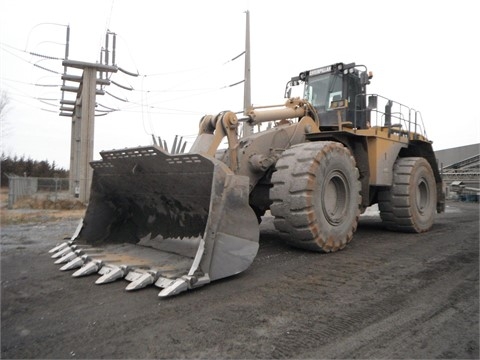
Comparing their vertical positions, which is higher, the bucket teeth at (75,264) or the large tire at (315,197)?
the large tire at (315,197)

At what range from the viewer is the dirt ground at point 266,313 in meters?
2.67

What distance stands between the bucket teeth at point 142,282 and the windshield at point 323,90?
5.18 m

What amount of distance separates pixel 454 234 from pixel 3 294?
7891 mm

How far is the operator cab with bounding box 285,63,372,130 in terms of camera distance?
24.6 feet

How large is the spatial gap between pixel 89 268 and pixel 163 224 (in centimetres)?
133

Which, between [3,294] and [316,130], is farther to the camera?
Result: [316,130]

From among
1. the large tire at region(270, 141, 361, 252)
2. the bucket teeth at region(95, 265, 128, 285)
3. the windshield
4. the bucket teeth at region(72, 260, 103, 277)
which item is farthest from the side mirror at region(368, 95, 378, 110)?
the bucket teeth at region(72, 260, 103, 277)

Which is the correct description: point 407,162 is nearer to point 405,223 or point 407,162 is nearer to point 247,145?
point 405,223

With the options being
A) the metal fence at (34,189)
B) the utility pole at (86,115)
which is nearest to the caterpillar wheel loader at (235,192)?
Result: the metal fence at (34,189)

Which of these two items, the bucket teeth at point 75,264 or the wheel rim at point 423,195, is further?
the wheel rim at point 423,195

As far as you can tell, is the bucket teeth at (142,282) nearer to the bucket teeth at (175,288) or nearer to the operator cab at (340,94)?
the bucket teeth at (175,288)

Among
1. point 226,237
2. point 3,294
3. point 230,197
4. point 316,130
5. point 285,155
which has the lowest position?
point 3,294

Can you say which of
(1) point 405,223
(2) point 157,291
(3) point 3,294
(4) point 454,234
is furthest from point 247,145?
(4) point 454,234

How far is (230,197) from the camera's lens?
4180 mm
